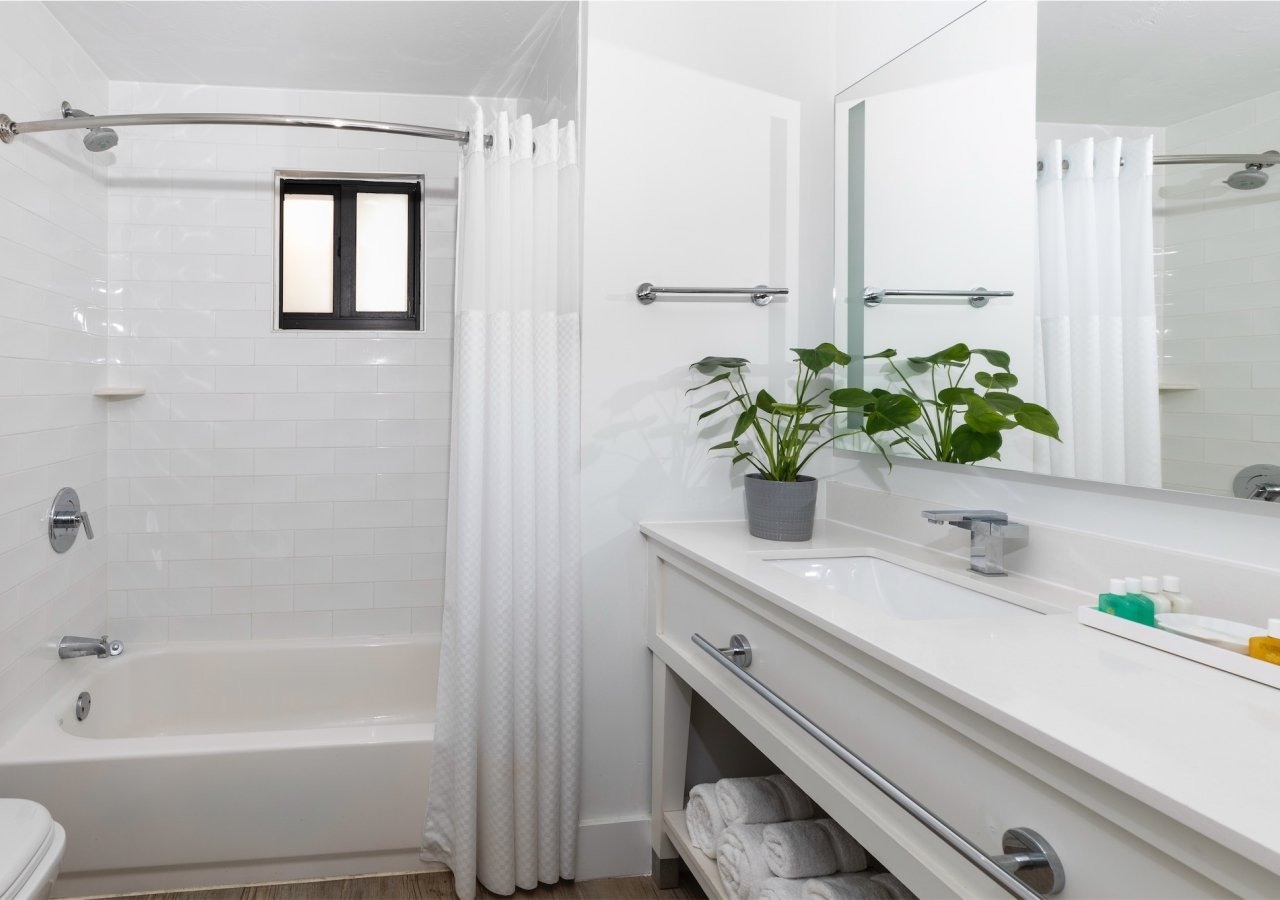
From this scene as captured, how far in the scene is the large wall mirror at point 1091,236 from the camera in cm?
117

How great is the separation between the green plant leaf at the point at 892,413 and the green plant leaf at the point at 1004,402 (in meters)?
0.20

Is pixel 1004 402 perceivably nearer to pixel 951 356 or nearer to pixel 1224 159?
pixel 951 356

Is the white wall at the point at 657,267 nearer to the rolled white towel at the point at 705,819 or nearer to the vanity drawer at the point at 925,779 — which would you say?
the rolled white towel at the point at 705,819

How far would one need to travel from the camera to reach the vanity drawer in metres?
0.72

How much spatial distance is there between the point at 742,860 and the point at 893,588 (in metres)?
0.59

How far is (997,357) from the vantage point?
65.5 inches

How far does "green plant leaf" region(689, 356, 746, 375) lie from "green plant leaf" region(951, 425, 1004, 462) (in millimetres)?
495

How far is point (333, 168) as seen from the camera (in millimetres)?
2766

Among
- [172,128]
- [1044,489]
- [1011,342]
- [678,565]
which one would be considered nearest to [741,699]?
[678,565]

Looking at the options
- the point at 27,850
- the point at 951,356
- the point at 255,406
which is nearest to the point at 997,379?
the point at 951,356

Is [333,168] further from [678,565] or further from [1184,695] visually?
[1184,695]

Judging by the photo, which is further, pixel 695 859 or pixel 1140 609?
pixel 695 859

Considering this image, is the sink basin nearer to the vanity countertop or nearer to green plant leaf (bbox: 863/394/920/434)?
the vanity countertop

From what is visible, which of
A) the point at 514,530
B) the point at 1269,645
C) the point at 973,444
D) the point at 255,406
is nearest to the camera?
the point at 1269,645
